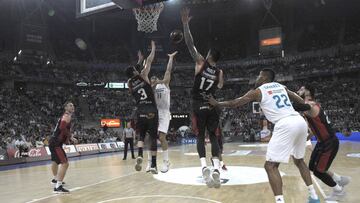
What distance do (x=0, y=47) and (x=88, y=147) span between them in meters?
22.7

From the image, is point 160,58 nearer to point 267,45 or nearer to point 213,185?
point 267,45

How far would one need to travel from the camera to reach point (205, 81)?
7270 mm

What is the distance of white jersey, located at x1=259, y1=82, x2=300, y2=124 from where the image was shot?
564cm

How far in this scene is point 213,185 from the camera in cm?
666

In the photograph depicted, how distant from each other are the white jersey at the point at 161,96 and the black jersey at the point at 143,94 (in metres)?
0.56

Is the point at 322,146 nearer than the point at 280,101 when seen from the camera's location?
No

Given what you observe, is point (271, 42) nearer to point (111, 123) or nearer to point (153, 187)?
point (111, 123)

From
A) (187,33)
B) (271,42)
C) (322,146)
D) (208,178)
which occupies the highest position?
(271,42)

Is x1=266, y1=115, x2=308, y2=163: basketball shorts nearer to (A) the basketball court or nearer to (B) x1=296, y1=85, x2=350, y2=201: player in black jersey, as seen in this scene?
(B) x1=296, y1=85, x2=350, y2=201: player in black jersey

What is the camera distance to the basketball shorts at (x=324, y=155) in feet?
22.0

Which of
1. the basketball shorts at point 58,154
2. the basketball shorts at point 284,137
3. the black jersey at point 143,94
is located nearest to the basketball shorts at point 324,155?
the basketball shorts at point 284,137

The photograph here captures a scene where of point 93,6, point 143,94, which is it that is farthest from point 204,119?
point 93,6

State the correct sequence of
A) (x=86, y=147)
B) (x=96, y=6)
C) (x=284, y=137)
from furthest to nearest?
(x=86, y=147), (x=96, y=6), (x=284, y=137)

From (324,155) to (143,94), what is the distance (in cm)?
394
